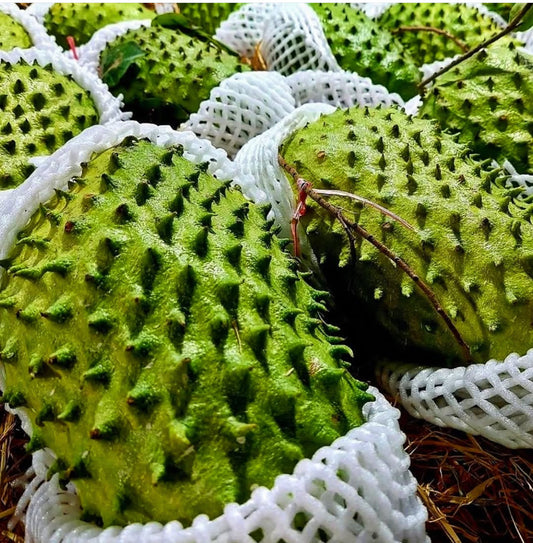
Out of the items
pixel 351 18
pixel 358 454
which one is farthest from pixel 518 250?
pixel 351 18

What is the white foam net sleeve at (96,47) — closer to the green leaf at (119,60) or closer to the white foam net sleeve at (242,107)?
the green leaf at (119,60)

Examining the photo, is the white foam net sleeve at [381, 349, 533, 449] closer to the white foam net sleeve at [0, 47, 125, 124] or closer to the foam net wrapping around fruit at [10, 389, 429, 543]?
the foam net wrapping around fruit at [10, 389, 429, 543]

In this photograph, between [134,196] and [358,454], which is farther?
[134,196]

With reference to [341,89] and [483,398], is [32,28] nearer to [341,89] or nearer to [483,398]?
[341,89]

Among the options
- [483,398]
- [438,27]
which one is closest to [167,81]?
[438,27]

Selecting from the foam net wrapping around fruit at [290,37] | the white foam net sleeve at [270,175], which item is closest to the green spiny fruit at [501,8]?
the foam net wrapping around fruit at [290,37]

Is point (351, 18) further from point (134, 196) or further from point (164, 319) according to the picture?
point (164, 319)
